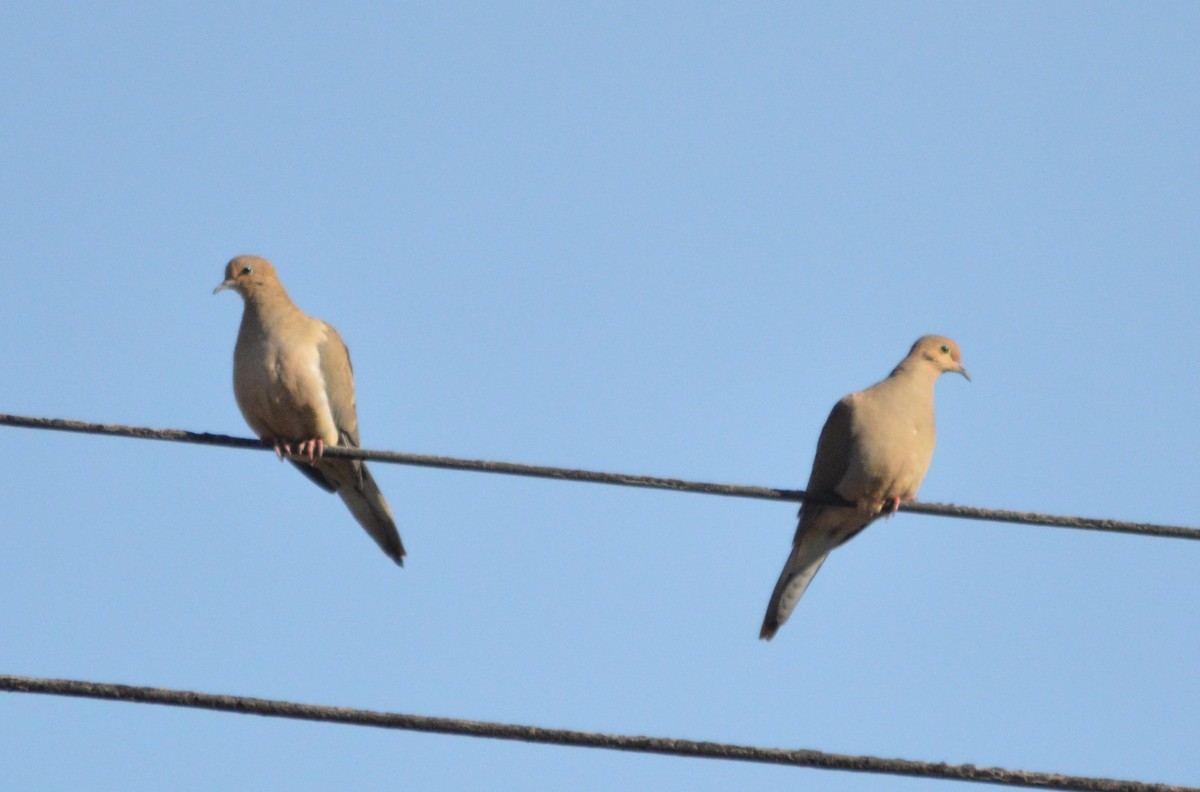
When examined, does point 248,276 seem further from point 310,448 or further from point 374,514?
point 374,514

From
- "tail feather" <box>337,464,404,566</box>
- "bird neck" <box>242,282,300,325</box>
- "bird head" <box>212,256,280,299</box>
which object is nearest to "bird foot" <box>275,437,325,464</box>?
"tail feather" <box>337,464,404,566</box>

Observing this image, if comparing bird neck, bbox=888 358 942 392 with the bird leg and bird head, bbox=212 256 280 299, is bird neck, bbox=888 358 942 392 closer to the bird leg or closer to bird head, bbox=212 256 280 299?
the bird leg

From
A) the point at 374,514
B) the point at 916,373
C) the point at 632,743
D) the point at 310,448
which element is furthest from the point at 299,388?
the point at 632,743

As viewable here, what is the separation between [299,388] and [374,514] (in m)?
0.72

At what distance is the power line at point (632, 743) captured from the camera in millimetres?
4164

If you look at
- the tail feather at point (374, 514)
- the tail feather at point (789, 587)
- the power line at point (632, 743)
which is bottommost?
the power line at point (632, 743)

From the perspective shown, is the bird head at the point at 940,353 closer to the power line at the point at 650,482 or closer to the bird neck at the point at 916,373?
the bird neck at the point at 916,373

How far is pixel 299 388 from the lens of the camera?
7.45 meters

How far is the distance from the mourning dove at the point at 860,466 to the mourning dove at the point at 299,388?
1.76m

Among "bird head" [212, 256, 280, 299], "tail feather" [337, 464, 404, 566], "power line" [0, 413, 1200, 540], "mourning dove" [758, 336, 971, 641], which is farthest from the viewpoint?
"bird head" [212, 256, 280, 299]

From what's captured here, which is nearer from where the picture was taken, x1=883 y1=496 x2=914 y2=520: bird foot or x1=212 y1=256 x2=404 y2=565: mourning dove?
x1=883 y1=496 x2=914 y2=520: bird foot

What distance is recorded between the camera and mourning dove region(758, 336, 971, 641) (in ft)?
23.7

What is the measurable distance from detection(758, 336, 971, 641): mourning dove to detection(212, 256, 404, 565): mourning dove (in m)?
1.76

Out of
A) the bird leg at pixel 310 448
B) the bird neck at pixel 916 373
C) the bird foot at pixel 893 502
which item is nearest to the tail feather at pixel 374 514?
the bird leg at pixel 310 448
